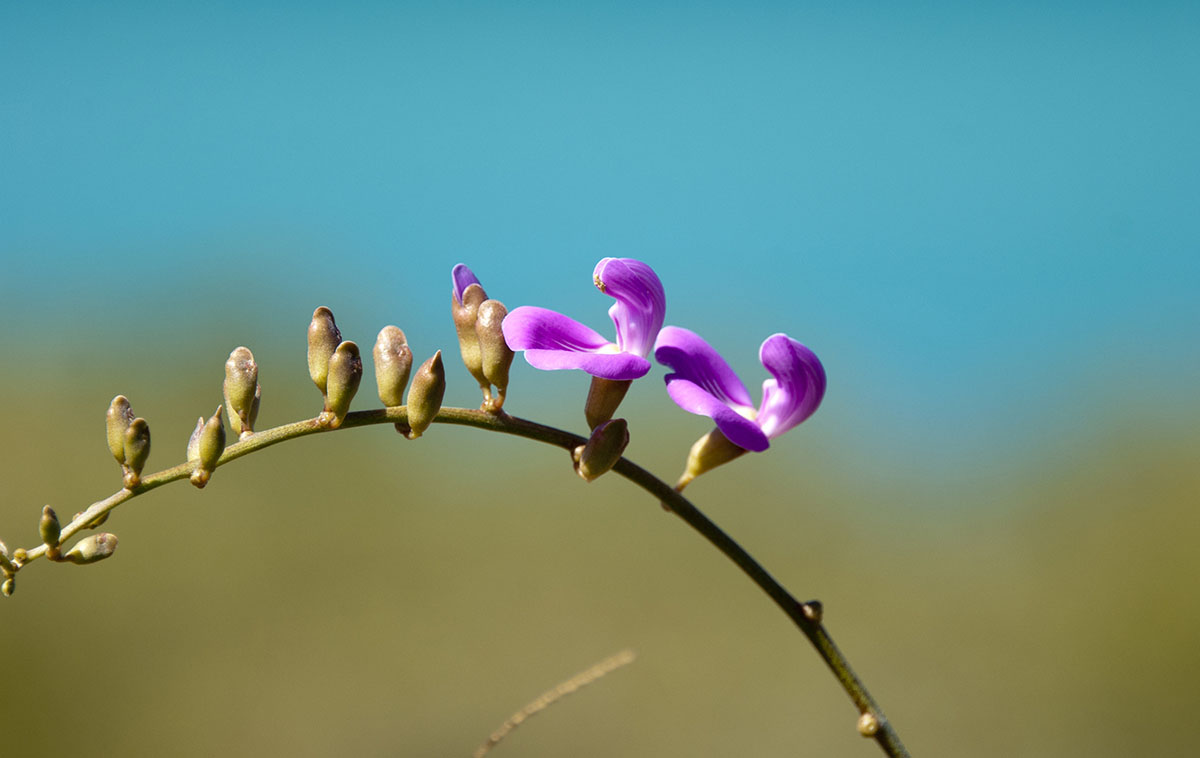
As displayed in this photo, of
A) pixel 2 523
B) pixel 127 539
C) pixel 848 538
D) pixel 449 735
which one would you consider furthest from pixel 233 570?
pixel 848 538

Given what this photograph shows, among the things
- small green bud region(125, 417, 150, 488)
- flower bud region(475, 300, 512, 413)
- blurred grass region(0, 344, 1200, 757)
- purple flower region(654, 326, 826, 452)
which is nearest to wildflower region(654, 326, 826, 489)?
purple flower region(654, 326, 826, 452)

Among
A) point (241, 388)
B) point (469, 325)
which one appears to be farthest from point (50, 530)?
point (469, 325)

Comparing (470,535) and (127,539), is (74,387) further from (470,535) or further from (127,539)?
(470,535)

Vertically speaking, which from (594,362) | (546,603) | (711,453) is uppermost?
(594,362)

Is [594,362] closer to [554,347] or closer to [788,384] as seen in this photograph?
[554,347]

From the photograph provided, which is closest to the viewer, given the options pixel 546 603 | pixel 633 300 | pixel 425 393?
pixel 425 393

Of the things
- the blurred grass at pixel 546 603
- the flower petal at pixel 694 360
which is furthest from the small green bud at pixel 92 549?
the blurred grass at pixel 546 603
